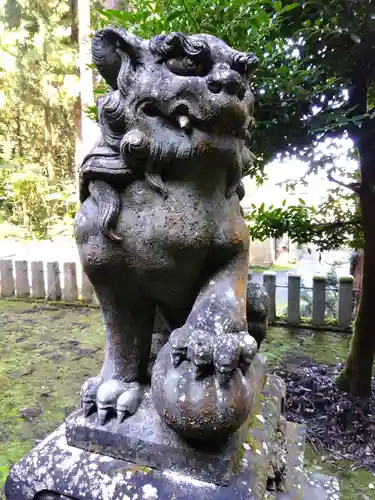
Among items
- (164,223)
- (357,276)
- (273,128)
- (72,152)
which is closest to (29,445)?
(164,223)

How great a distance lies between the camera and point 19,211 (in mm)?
5102

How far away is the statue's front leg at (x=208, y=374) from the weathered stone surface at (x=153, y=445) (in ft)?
0.18

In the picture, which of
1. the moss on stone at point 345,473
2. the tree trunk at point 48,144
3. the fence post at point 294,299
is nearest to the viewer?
the moss on stone at point 345,473

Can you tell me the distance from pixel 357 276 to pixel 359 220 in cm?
138

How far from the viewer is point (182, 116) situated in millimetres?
699

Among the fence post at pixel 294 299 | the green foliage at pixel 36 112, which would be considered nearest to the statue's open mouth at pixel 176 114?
the fence post at pixel 294 299

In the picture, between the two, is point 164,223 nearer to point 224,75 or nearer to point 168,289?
point 168,289

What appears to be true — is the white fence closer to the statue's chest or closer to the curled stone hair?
the statue's chest

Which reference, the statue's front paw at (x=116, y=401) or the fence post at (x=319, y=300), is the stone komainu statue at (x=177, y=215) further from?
the fence post at (x=319, y=300)

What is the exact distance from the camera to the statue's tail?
0.75m

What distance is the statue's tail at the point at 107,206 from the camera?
Result: 0.75 m

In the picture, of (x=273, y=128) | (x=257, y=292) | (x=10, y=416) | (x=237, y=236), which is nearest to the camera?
(x=237, y=236)

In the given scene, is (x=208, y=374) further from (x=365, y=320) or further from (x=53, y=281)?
(x=53, y=281)

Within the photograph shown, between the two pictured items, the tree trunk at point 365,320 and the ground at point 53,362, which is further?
the tree trunk at point 365,320
